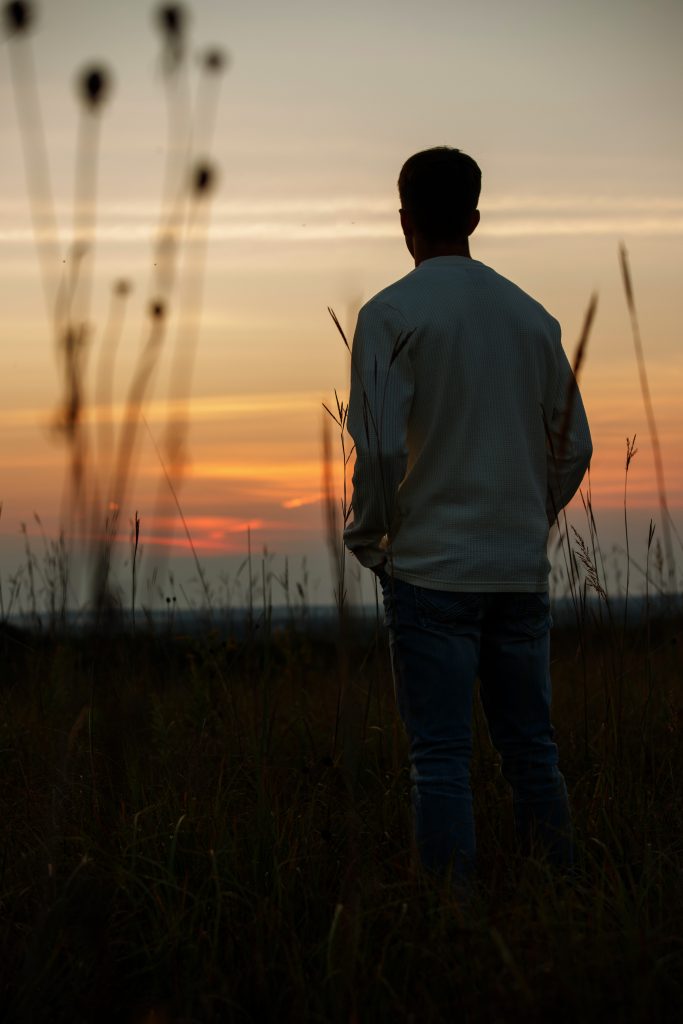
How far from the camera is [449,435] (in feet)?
7.57

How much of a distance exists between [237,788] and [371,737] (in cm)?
67

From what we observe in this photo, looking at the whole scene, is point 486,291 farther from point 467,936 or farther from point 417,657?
point 467,936

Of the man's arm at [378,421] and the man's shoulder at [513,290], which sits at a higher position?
the man's shoulder at [513,290]

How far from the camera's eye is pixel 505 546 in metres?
2.29

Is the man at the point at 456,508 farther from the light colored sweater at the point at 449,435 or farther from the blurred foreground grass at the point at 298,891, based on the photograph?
the blurred foreground grass at the point at 298,891

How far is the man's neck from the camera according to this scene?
2480 millimetres

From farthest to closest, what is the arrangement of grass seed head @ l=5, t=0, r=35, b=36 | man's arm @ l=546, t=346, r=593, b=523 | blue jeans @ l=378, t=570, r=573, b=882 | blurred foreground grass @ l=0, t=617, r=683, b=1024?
man's arm @ l=546, t=346, r=593, b=523 → blue jeans @ l=378, t=570, r=573, b=882 → blurred foreground grass @ l=0, t=617, r=683, b=1024 → grass seed head @ l=5, t=0, r=35, b=36

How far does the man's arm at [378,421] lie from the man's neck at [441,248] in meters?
0.28

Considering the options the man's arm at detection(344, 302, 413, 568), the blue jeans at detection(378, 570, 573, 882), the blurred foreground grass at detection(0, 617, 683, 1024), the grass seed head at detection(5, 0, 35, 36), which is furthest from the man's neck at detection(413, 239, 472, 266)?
the grass seed head at detection(5, 0, 35, 36)

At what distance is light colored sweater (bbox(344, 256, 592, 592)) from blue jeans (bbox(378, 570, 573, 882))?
0.07 meters

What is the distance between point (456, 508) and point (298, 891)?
3.02ft

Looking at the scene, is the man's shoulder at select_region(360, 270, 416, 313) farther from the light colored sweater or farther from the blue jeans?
the blue jeans

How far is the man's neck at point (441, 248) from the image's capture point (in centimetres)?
248

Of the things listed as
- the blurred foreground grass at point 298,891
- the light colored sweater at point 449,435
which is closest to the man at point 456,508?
the light colored sweater at point 449,435
